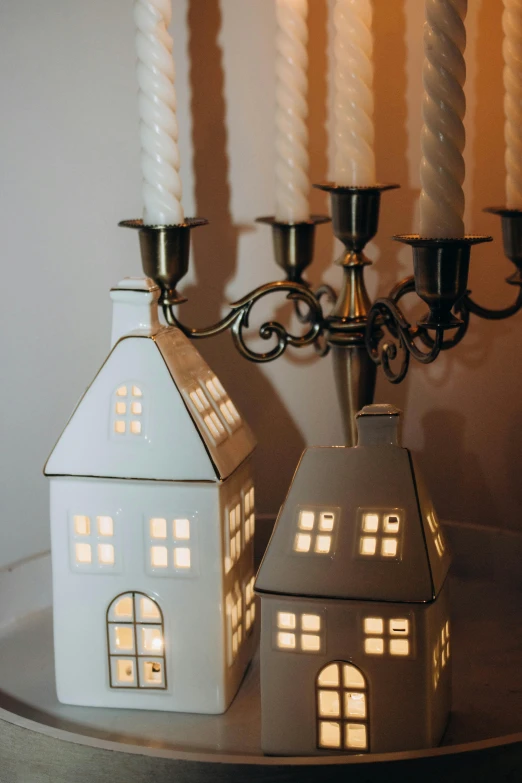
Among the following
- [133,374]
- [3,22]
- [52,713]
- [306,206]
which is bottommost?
Result: [52,713]

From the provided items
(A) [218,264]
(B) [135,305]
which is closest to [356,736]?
(B) [135,305]

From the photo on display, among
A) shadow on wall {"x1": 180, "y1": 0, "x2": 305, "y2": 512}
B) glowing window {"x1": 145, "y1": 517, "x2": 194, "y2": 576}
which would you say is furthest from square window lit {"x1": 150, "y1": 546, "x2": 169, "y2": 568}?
shadow on wall {"x1": 180, "y1": 0, "x2": 305, "y2": 512}

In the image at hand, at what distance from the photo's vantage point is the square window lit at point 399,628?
0.53 metres

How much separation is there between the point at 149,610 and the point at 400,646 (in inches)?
7.6

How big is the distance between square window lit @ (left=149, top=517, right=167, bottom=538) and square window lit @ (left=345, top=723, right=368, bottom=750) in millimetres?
174

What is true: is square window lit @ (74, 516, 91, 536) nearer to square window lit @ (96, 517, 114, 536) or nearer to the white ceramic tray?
square window lit @ (96, 517, 114, 536)

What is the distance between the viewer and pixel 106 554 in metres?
0.64

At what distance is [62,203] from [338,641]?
0.67 meters

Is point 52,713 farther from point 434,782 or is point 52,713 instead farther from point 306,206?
point 306,206

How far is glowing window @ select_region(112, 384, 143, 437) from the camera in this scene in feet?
2.05

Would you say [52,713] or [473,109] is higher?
[473,109]

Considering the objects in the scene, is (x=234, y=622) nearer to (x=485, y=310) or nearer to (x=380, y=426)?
(x=380, y=426)

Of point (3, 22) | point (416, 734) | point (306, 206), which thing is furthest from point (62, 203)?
point (416, 734)

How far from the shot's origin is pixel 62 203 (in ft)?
3.41
